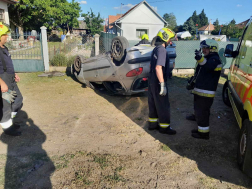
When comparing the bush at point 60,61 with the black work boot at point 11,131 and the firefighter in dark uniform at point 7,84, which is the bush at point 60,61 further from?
the black work boot at point 11,131

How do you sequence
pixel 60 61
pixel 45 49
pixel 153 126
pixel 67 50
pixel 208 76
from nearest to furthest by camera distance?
pixel 208 76, pixel 153 126, pixel 45 49, pixel 60 61, pixel 67 50

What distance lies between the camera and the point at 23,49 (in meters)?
8.53

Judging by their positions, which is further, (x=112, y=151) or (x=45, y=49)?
(x=45, y=49)

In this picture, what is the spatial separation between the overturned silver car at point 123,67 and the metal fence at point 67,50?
147 inches

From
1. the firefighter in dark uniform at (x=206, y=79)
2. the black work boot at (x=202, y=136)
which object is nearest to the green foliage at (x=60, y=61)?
the firefighter in dark uniform at (x=206, y=79)

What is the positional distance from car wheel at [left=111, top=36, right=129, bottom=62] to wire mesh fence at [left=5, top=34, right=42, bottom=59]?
4.83 meters

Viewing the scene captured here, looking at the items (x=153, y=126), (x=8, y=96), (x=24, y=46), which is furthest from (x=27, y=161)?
(x=24, y=46)

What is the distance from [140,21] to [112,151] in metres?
22.6

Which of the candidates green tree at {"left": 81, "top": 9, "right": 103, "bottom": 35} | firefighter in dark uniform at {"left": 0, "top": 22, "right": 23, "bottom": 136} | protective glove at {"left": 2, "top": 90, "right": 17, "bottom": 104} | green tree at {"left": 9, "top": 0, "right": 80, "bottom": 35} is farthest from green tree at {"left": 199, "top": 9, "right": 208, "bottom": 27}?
protective glove at {"left": 2, "top": 90, "right": 17, "bottom": 104}

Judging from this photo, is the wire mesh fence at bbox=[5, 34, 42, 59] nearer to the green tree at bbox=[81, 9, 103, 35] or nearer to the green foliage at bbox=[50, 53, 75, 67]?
the green foliage at bbox=[50, 53, 75, 67]

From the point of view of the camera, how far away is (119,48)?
5074 mm

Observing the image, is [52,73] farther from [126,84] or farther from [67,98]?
[126,84]

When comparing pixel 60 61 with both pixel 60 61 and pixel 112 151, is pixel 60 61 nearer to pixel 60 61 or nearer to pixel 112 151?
pixel 60 61

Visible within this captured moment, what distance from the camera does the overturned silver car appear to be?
479 centimetres
